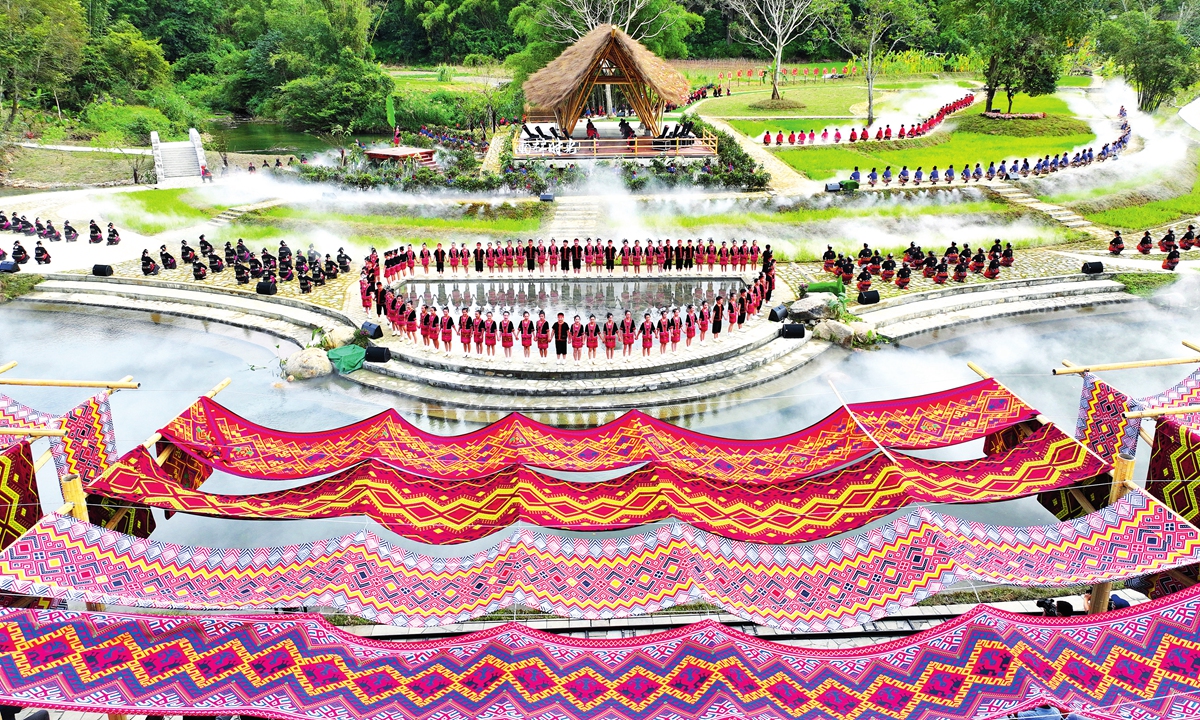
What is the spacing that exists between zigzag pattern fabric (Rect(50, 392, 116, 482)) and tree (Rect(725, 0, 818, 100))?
42.9 metres

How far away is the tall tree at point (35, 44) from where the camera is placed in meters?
40.3

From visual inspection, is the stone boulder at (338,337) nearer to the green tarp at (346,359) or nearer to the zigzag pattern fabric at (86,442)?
the green tarp at (346,359)

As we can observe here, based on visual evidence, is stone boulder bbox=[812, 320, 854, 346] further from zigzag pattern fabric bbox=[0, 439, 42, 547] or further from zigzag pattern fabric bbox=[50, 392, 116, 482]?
zigzag pattern fabric bbox=[0, 439, 42, 547]

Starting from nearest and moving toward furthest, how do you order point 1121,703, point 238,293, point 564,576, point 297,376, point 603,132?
point 1121,703, point 564,576, point 297,376, point 238,293, point 603,132

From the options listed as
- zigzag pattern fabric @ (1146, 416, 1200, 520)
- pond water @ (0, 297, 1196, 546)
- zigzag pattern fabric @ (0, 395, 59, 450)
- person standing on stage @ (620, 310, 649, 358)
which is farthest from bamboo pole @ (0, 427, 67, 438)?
zigzag pattern fabric @ (1146, 416, 1200, 520)

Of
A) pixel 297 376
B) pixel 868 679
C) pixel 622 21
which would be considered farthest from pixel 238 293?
pixel 622 21

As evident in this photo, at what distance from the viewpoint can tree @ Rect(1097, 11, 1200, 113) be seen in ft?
131

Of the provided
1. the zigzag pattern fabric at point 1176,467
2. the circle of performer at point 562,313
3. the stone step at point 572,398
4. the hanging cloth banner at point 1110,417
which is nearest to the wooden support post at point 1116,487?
the hanging cloth banner at point 1110,417

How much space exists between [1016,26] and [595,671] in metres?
38.1

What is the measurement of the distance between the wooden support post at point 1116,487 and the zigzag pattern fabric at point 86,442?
11312 mm

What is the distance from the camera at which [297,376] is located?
60.5 ft

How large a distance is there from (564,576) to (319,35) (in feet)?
164

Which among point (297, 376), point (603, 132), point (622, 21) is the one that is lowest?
point (297, 376)

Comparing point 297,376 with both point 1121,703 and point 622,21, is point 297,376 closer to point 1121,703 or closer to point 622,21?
point 1121,703
